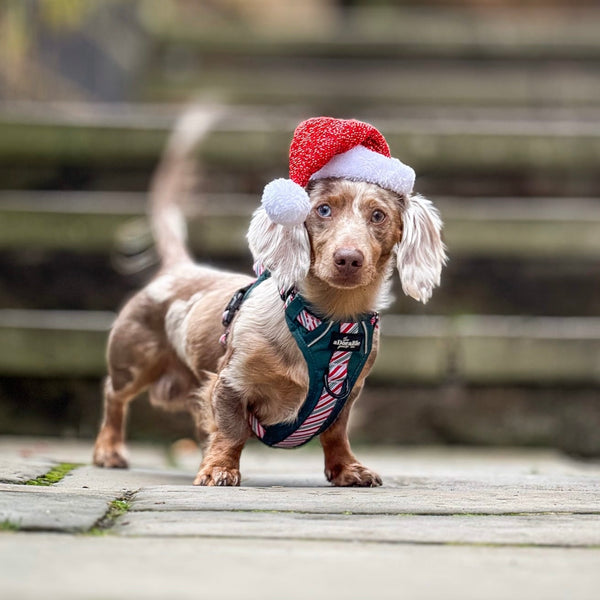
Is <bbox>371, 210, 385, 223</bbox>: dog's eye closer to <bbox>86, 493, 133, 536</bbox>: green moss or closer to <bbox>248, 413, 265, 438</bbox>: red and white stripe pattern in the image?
<bbox>248, 413, 265, 438</bbox>: red and white stripe pattern

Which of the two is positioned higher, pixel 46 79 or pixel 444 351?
pixel 46 79

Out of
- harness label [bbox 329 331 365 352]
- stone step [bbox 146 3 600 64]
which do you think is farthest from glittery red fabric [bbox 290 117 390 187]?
stone step [bbox 146 3 600 64]

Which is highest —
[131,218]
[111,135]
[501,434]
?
[111,135]

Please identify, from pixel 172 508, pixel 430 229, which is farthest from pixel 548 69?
pixel 172 508

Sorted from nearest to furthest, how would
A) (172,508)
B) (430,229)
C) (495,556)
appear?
(495,556) < (172,508) < (430,229)

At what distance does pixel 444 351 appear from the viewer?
5.41 meters

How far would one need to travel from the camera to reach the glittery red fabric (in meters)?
3.08

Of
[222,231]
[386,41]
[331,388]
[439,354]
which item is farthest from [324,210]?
[386,41]

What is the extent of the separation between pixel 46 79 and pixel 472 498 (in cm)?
583

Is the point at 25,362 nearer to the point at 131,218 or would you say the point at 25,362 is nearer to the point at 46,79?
the point at 131,218

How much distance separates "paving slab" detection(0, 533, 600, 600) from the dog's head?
1041 millimetres

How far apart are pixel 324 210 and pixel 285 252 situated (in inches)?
A: 6.0

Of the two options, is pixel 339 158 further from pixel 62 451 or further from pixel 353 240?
pixel 62 451

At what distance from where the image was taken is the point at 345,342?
123 inches
